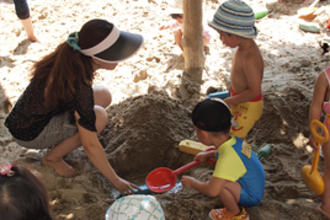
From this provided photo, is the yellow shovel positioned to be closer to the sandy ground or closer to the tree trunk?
the sandy ground

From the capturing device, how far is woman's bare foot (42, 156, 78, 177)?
1.89 m

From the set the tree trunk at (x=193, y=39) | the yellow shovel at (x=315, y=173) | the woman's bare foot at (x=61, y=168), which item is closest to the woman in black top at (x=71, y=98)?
the woman's bare foot at (x=61, y=168)

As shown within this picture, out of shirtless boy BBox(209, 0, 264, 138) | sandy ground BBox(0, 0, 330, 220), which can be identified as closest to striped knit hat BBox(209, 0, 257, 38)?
shirtless boy BBox(209, 0, 264, 138)

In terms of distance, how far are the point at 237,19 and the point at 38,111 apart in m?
1.23

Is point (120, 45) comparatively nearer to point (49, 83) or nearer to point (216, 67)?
point (49, 83)

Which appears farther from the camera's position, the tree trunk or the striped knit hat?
the tree trunk

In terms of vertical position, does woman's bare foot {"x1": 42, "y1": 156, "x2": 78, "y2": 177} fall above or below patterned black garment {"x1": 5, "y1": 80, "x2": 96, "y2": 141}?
below

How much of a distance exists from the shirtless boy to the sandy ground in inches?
12.5

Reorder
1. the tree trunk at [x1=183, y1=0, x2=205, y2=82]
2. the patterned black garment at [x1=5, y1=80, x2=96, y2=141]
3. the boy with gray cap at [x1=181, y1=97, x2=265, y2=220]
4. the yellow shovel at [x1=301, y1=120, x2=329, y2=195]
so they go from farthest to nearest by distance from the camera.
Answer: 1. the tree trunk at [x1=183, y1=0, x2=205, y2=82]
2. the patterned black garment at [x1=5, y1=80, x2=96, y2=141]
3. the yellow shovel at [x1=301, y1=120, x2=329, y2=195]
4. the boy with gray cap at [x1=181, y1=97, x2=265, y2=220]

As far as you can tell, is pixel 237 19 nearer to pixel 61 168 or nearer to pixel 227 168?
pixel 227 168

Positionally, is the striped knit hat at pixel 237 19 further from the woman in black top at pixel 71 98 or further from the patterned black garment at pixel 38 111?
the patterned black garment at pixel 38 111

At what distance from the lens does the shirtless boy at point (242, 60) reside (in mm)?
1722

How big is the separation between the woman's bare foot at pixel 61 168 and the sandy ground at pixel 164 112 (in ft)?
0.14

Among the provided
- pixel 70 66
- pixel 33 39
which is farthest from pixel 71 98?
pixel 33 39
